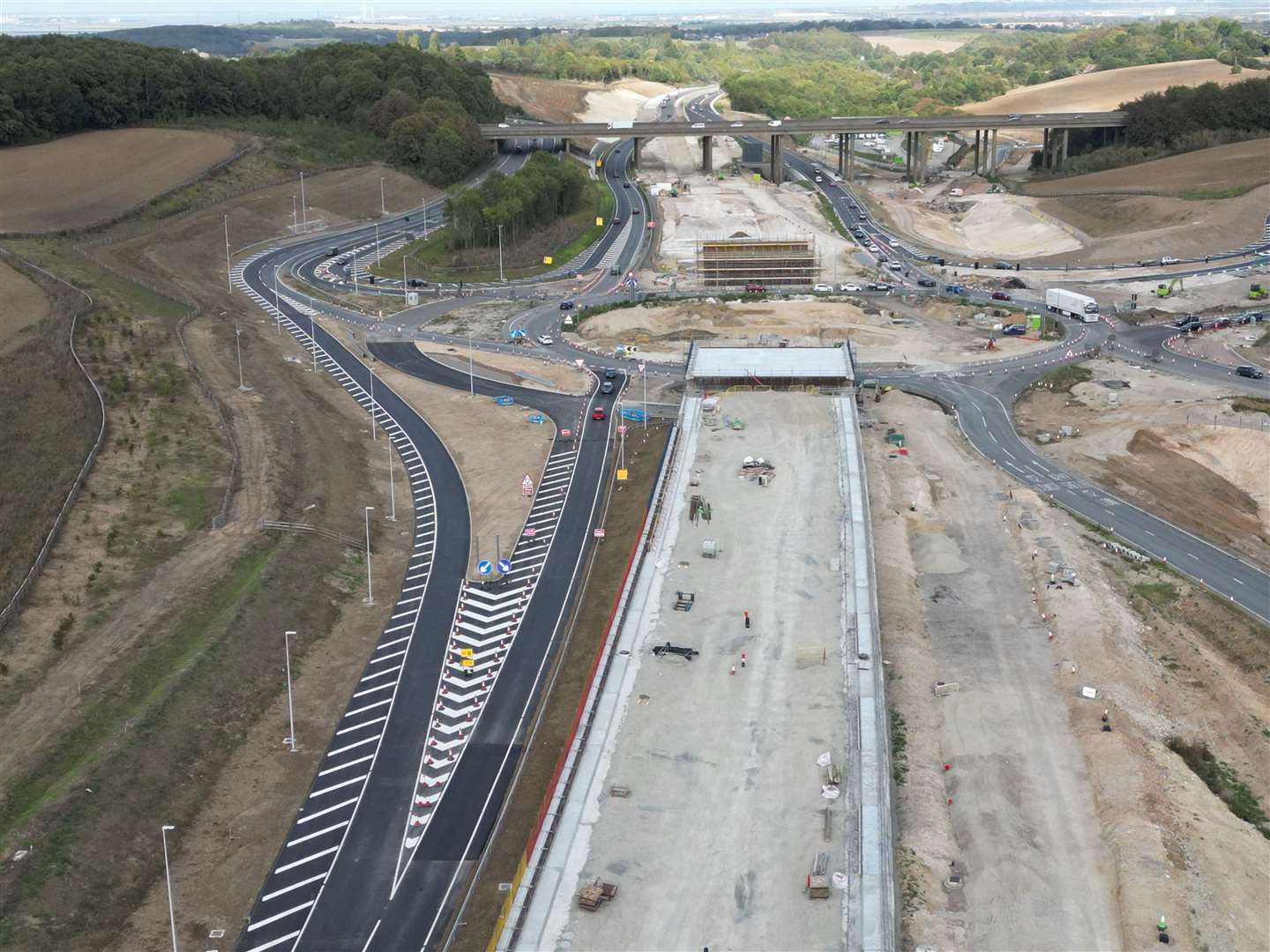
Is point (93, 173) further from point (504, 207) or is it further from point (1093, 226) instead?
point (1093, 226)

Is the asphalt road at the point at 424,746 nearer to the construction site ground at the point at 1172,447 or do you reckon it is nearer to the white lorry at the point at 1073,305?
the construction site ground at the point at 1172,447

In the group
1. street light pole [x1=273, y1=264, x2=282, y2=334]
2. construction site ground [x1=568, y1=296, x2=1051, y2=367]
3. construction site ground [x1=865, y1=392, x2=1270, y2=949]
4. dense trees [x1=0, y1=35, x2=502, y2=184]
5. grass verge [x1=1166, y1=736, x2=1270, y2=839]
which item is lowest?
grass verge [x1=1166, y1=736, x2=1270, y2=839]

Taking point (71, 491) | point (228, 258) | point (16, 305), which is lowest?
point (71, 491)

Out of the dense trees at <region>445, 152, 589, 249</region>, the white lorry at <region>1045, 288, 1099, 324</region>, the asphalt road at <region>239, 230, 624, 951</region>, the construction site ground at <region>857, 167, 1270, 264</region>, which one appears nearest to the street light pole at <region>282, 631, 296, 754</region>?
the asphalt road at <region>239, 230, 624, 951</region>

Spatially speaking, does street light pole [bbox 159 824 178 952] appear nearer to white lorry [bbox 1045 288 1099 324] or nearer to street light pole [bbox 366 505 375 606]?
street light pole [bbox 366 505 375 606]

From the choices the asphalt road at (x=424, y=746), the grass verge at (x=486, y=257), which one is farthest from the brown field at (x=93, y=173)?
the asphalt road at (x=424, y=746)

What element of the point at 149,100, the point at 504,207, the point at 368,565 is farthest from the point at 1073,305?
the point at 149,100

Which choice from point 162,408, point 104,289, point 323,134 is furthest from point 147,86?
point 162,408
